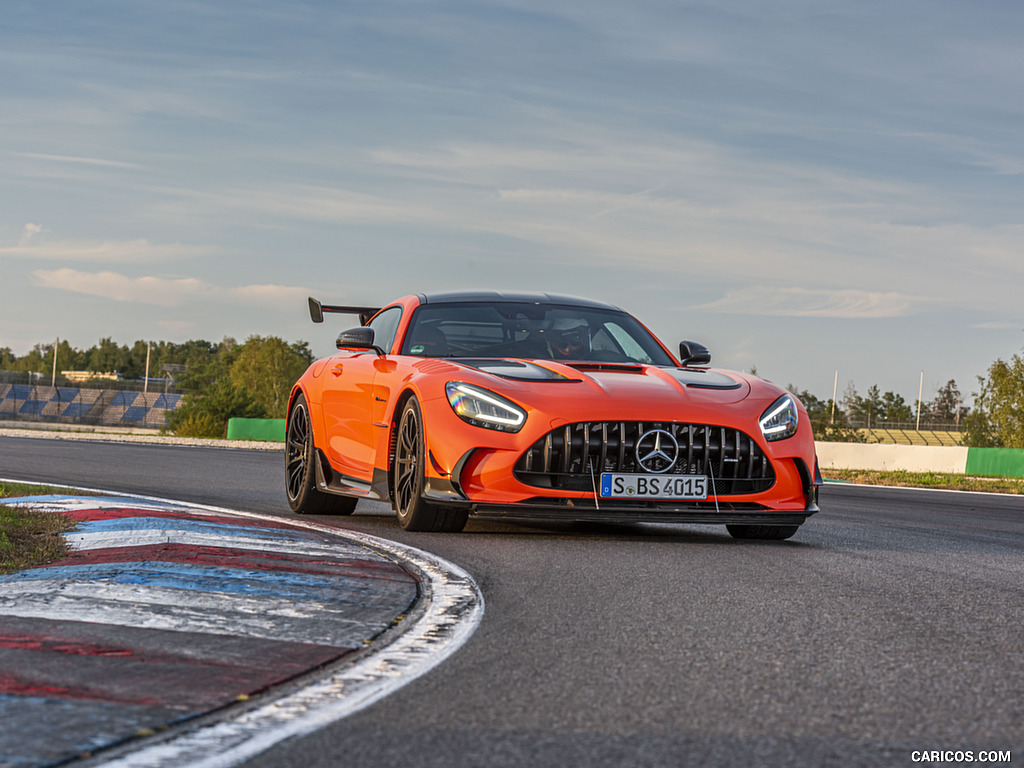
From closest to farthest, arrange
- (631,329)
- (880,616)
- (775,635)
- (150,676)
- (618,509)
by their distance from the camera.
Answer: (150,676) → (775,635) → (880,616) → (618,509) → (631,329)

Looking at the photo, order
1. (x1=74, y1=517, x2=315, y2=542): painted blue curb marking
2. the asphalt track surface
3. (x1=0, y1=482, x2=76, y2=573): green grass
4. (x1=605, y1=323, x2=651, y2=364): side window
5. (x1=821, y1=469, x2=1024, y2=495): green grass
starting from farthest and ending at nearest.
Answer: (x1=821, y1=469, x2=1024, y2=495): green grass
(x1=605, y1=323, x2=651, y2=364): side window
(x1=74, y1=517, x2=315, y2=542): painted blue curb marking
(x1=0, y1=482, x2=76, y2=573): green grass
the asphalt track surface

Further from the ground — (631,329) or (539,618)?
(631,329)

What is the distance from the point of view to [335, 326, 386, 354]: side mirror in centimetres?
794

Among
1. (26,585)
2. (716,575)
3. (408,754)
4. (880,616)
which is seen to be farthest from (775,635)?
(26,585)

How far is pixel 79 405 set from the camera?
83.1 meters

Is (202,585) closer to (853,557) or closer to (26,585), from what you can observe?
(26,585)

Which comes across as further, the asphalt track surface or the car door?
the car door

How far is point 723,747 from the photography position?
8.93 feet

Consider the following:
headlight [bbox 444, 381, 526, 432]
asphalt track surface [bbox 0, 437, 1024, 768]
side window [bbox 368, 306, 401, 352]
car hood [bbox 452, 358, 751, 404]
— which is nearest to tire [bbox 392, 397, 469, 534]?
asphalt track surface [bbox 0, 437, 1024, 768]

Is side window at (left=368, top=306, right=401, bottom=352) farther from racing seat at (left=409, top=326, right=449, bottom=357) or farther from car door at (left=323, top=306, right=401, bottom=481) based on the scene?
racing seat at (left=409, top=326, right=449, bottom=357)

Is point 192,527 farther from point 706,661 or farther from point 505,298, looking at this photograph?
point 706,661

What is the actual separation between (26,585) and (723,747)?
3.02 metres
